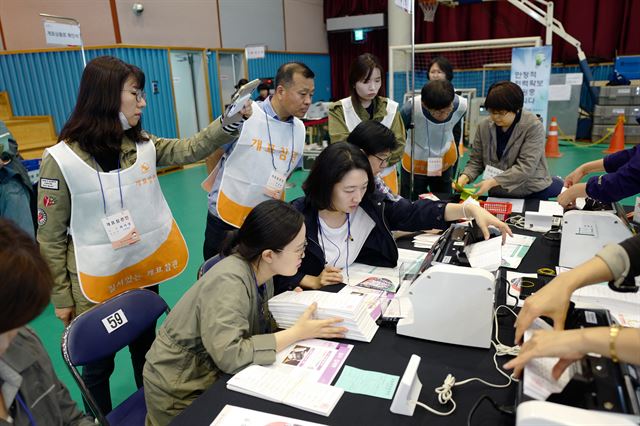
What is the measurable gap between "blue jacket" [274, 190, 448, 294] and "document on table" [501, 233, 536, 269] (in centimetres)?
27

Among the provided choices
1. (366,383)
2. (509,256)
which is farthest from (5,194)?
(509,256)

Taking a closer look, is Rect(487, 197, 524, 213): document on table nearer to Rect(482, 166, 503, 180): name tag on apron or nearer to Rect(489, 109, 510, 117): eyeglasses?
Rect(482, 166, 503, 180): name tag on apron

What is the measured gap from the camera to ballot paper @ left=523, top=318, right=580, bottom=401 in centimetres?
88

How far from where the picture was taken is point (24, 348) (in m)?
0.99

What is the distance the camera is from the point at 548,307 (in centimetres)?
104

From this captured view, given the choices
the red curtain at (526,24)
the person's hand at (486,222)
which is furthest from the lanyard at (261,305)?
the red curtain at (526,24)

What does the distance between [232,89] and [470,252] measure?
746 centimetres

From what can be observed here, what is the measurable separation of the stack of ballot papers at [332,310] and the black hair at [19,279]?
2.36 ft

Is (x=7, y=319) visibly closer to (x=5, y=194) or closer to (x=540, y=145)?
(x=5, y=194)

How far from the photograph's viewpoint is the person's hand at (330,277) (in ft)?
5.46

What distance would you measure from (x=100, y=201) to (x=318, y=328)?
3.08 ft

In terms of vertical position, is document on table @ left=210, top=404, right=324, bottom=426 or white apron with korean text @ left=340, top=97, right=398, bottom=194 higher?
white apron with korean text @ left=340, top=97, right=398, bottom=194

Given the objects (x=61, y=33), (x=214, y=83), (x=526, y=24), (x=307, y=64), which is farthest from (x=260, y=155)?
(x=307, y=64)

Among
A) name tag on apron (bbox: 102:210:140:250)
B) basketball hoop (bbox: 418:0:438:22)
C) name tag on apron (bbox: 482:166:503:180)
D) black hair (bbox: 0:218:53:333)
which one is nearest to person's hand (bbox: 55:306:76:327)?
name tag on apron (bbox: 102:210:140:250)
